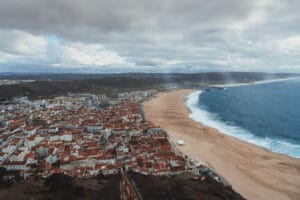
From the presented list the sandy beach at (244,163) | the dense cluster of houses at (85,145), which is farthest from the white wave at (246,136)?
the dense cluster of houses at (85,145)

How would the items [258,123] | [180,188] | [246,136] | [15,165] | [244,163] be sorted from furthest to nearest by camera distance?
[258,123] → [246,136] → [244,163] → [15,165] → [180,188]

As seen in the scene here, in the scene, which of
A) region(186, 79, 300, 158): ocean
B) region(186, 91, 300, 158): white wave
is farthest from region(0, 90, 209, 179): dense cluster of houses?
region(186, 79, 300, 158): ocean

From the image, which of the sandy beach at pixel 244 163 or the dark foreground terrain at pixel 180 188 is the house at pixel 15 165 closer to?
the dark foreground terrain at pixel 180 188

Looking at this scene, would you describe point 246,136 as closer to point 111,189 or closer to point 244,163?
point 244,163

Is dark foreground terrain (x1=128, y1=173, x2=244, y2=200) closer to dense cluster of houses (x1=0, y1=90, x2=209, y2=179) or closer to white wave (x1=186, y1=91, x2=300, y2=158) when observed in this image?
dense cluster of houses (x1=0, y1=90, x2=209, y2=179)

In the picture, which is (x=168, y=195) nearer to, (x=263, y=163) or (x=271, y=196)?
(x=271, y=196)

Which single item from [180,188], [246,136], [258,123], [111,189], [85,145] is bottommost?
[246,136]

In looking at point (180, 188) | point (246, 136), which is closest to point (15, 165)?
point (180, 188)
